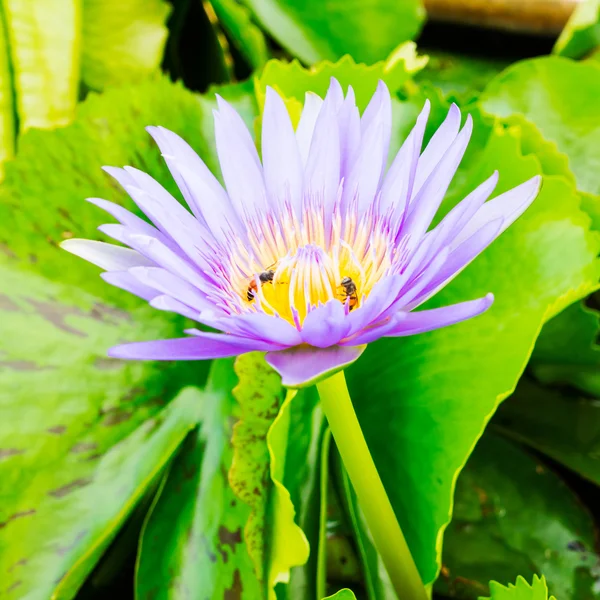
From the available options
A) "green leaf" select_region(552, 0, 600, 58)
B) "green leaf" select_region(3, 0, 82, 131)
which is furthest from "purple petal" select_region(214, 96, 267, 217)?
"green leaf" select_region(552, 0, 600, 58)

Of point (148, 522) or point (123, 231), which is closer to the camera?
point (123, 231)

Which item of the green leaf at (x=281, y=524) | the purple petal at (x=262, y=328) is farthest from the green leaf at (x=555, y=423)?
the purple petal at (x=262, y=328)

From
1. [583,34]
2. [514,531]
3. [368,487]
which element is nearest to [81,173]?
[368,487]

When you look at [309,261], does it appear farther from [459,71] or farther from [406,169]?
[459,71]

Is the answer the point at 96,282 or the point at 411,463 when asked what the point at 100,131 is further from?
the point at 411,463

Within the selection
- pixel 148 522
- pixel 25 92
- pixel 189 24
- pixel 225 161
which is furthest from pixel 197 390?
pixel 189 24

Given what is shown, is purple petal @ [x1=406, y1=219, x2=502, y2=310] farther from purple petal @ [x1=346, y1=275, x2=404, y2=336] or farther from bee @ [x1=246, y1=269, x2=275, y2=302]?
bee @ [x1=246, y1=269, x2=275, y2=302]
